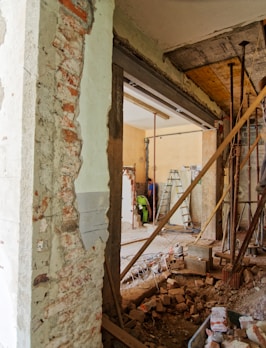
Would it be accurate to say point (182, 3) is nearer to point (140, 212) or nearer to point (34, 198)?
point (34, 198)

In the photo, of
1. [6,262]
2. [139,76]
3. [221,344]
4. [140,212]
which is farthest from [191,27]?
[140,212]

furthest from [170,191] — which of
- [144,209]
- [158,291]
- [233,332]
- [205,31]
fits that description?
[233,332]

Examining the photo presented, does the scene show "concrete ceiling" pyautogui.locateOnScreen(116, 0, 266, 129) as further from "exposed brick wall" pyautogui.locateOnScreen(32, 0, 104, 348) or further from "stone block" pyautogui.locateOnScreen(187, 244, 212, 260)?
"stone block" pyautogui.locateOnScreen(187, 244, 212, 260)

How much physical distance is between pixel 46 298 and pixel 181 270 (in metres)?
2.57

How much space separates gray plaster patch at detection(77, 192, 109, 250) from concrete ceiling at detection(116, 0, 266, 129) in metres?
1.74

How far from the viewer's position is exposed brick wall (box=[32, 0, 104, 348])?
44.3 inches

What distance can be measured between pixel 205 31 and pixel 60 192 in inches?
89.1

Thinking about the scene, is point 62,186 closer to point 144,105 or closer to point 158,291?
point 158,291

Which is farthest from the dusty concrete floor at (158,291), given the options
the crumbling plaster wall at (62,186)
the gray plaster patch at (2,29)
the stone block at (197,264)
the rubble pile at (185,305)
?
the gray plaster patch at (2,29)

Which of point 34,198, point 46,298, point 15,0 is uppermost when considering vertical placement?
point 15,0

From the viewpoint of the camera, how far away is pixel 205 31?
7.84 feet

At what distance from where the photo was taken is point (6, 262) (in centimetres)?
122

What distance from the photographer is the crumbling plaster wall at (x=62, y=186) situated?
113 cm

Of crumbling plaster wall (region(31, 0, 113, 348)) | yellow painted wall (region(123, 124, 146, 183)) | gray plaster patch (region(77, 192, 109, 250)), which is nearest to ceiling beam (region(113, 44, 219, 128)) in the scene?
crumbling plaster wall (region(31, 0, 113, 348))
